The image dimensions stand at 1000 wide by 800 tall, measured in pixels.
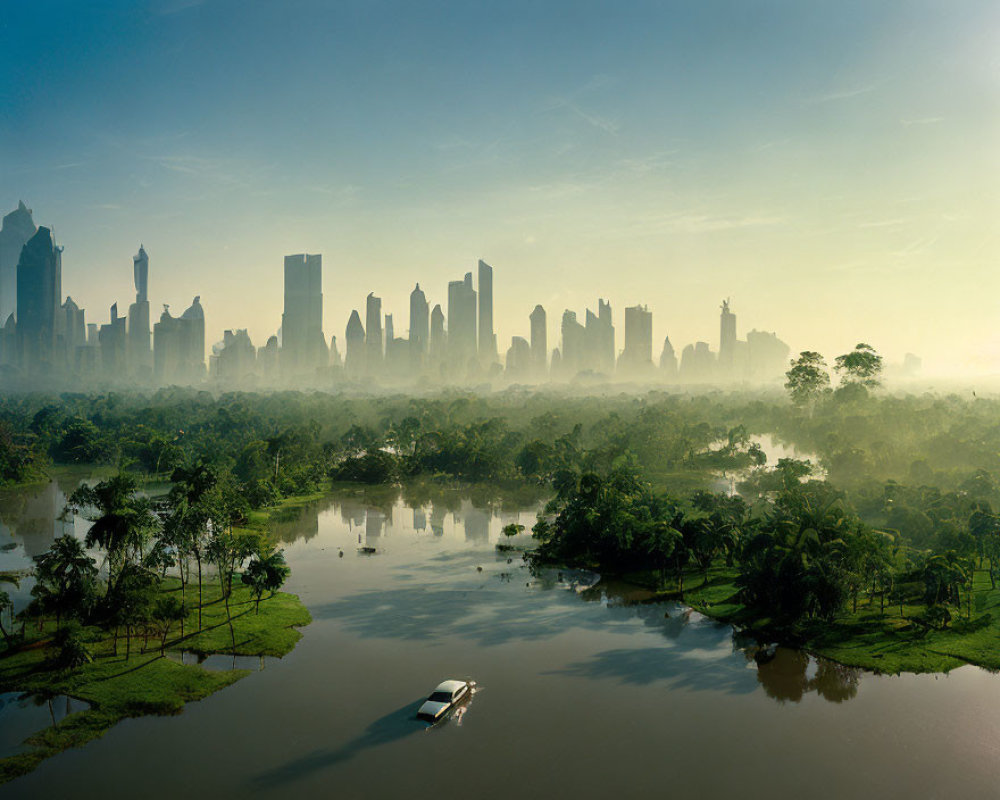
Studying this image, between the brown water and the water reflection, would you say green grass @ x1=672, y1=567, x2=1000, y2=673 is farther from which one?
the water reflection

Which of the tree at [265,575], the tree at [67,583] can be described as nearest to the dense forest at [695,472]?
the tree at [265,575]

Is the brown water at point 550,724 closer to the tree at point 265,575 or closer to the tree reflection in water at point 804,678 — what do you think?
the tree reflection in water at point 804,678

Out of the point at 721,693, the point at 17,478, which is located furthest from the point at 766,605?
the point at 17,478

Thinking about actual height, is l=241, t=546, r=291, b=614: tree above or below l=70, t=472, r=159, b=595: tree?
below

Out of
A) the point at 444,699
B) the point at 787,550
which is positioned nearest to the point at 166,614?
the point at 444,699

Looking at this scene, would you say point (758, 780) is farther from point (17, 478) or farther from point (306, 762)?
point (17, 478)

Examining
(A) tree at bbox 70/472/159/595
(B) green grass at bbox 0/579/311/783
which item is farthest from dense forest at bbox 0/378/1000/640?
(B) green grass at bbox 0/579/311/783
